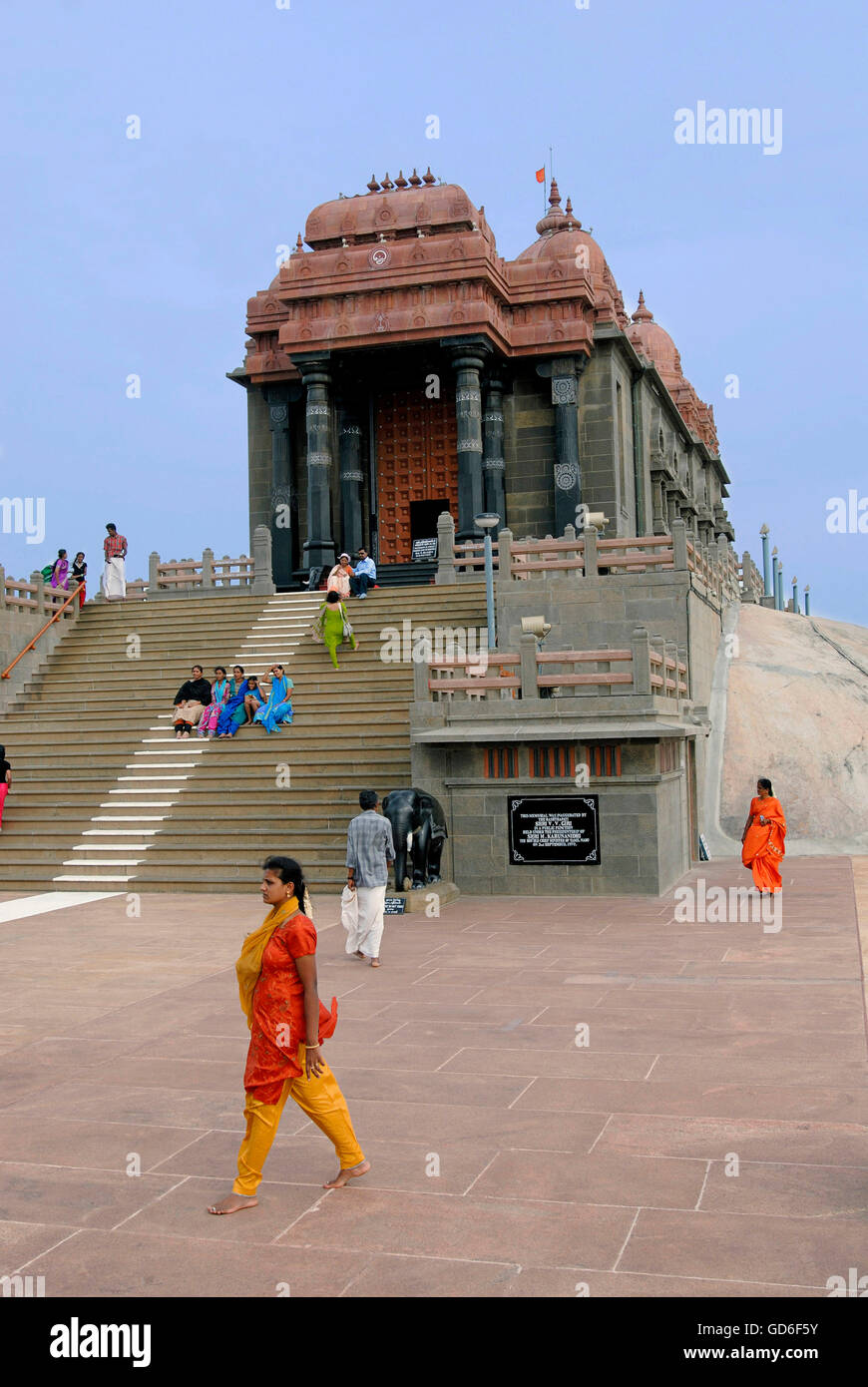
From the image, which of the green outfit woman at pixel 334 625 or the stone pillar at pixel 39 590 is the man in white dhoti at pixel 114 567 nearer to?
the stone pillar at pixel 39 590

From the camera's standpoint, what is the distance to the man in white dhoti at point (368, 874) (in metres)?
11.6

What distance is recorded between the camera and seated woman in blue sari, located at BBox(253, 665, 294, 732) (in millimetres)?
20516

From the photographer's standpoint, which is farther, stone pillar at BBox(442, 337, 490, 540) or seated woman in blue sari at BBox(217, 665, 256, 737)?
stone pillar at BBox(442, 337, 490, 540)

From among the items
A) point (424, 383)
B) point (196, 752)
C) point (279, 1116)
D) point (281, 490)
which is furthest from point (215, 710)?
point (279, 1116)

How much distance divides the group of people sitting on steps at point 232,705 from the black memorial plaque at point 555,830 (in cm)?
575

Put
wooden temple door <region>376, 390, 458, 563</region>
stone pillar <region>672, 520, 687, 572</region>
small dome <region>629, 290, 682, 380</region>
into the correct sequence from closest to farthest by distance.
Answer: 1. stone pillar <region>672, 520, 687, 572</region>
2. wooden temple door <region>376, 390, 458, 563</region>
3. small dome <region>629, 290, 682, 380</region>

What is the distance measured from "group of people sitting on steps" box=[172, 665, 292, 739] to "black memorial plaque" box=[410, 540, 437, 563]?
→ 11858mm

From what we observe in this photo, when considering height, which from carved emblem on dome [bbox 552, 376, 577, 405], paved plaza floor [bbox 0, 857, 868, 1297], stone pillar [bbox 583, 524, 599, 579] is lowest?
paved plaza floor [bbox 0, 857, 868, 1297]

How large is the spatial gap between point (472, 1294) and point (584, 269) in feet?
98.6

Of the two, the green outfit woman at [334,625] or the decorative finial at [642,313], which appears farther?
the decorative finial at [642,313]

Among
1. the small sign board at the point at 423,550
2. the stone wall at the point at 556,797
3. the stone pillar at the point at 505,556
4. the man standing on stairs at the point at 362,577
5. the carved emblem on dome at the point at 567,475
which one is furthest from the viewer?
the small sign board at the point at 423,550

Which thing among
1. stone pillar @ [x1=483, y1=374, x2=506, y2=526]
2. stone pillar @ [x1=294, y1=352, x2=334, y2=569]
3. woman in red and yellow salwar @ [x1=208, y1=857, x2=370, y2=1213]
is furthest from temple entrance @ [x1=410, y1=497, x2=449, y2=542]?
woman in red and yellow salwar @ [x1=208, y1=857, x2=370, y2=1213]

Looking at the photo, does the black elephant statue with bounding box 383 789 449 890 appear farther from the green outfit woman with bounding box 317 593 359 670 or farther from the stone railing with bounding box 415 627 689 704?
the green outfit woman with bounding box 317 593 359 670

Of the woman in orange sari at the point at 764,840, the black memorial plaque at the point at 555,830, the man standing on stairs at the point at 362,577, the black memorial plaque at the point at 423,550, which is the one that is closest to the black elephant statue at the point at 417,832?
the black memorial plaque at the point at 555,830
